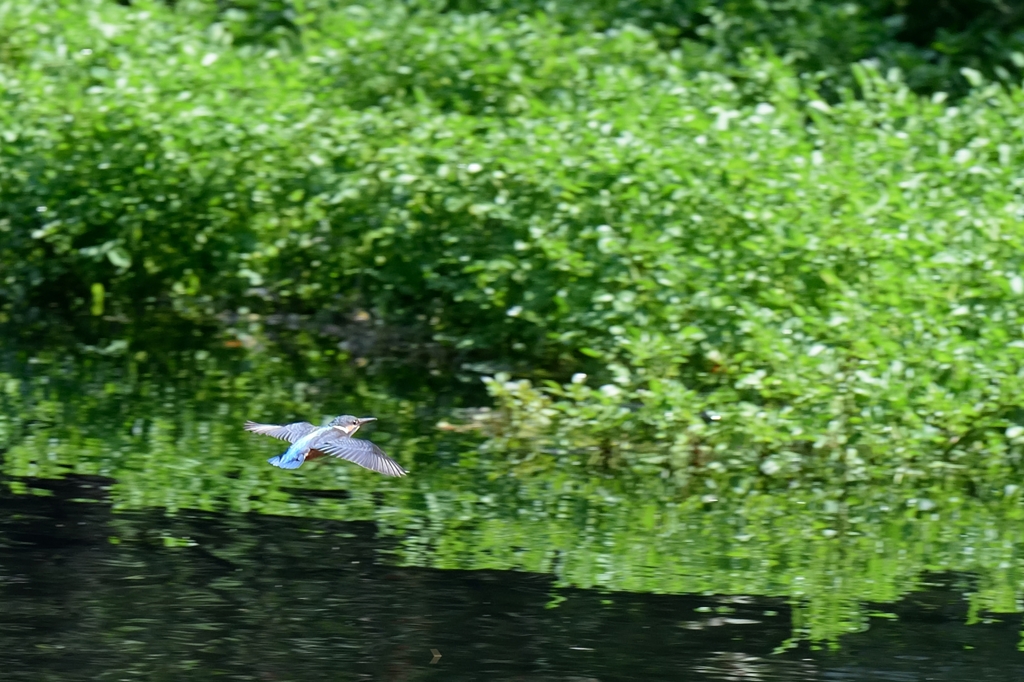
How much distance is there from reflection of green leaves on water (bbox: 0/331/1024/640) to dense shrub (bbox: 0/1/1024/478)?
0.31 m

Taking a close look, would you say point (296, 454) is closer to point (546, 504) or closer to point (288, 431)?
point (288, 431)

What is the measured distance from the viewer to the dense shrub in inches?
289

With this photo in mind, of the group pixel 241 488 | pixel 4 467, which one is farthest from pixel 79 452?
pixel 241 488

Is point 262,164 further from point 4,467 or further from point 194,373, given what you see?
point 4,467

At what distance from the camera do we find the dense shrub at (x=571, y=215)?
7.33 meters

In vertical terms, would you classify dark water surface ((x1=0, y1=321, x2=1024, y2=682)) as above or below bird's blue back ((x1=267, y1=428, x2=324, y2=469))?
below

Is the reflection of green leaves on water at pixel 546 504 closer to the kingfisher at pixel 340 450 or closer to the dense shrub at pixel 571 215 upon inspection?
the dense shrub at pixel 571 215

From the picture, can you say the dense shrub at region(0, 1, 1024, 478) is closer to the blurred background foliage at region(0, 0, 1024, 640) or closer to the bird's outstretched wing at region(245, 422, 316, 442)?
the blurred background foliage at region(0, 0, 1024, 640)

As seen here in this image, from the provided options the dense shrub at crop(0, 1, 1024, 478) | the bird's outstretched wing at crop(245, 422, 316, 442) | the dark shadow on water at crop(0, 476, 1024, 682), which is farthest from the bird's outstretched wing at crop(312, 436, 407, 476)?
the dense shrub at crop(0, 1, 1024, 478)

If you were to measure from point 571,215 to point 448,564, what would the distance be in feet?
9.71

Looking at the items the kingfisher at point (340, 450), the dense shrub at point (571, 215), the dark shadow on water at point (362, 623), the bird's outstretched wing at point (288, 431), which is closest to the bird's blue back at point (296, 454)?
the kingfisher at point (340, 450)

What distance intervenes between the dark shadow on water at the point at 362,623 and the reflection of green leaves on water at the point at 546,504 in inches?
7.4

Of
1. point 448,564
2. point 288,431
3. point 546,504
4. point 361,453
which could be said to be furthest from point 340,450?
point 546,504

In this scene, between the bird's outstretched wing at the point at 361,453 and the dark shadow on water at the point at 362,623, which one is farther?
the bird's outstretched wing at the point at 361,453
